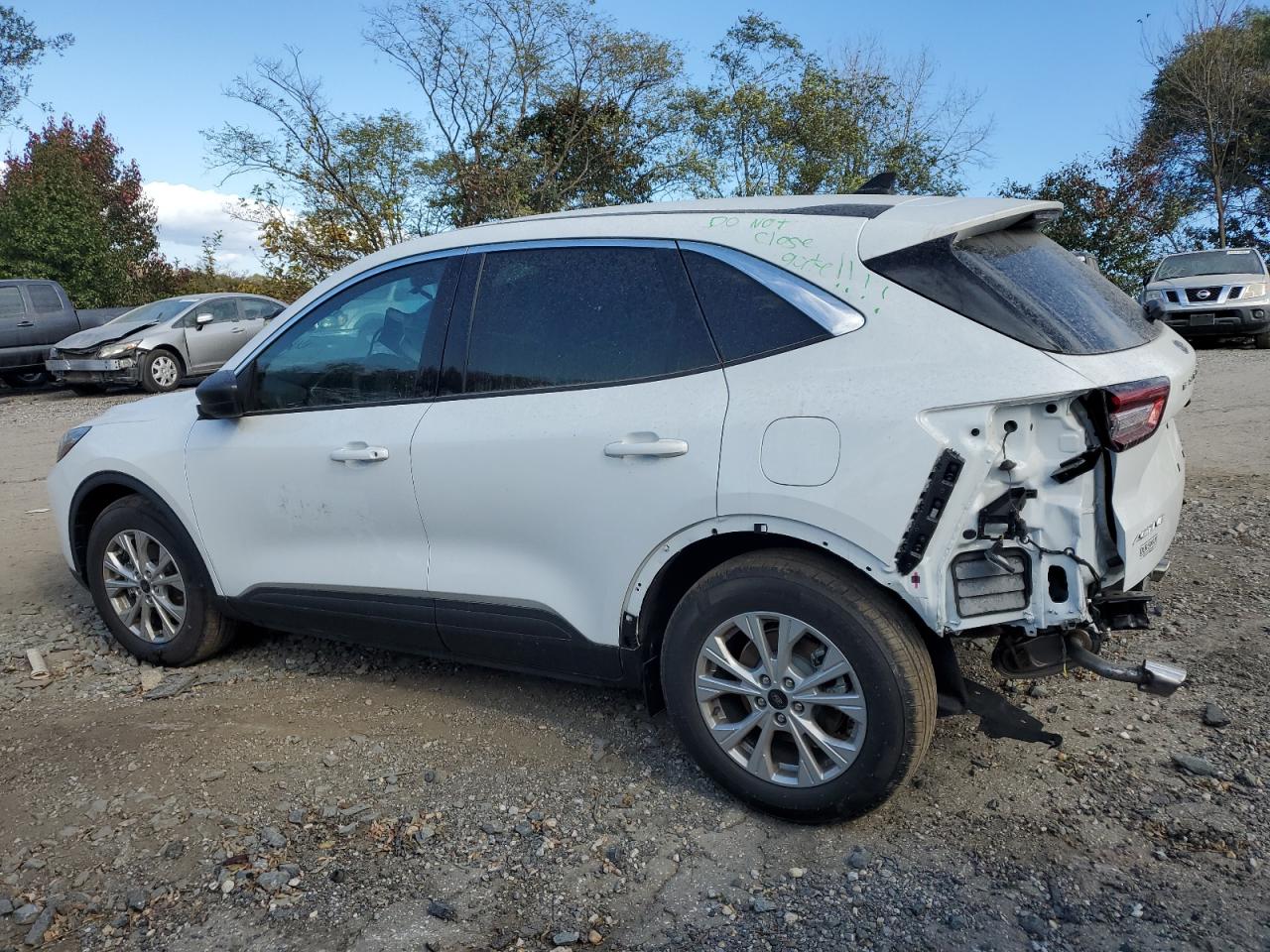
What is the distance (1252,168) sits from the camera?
29188 millimetres

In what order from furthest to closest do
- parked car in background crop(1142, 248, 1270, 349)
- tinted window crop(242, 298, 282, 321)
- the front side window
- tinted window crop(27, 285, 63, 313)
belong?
tinted window crop(242, 298, 282, 321)
tinted window crop(27, 285, 63, 313)
the front side window
parked car in background crop(1142, 248, 1270, 349)

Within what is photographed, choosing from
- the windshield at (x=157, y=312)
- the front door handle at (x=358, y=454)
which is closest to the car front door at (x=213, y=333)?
the windshield at (x=157, y=312)

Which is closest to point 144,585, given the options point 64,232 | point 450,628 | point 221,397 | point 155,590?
point 155,590

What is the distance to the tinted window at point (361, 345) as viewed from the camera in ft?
11.8

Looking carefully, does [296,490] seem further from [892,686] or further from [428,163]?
[428,163]

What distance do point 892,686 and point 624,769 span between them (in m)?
1.09

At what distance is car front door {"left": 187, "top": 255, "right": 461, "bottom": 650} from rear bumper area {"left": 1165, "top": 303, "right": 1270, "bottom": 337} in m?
Answer: 14.2

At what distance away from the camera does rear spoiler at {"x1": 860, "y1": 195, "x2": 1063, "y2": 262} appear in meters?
2.81

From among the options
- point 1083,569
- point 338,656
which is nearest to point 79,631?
point 338,656

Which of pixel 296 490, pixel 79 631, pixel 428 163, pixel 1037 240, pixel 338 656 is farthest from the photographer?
pixel 428 163

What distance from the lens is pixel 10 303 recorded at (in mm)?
15828

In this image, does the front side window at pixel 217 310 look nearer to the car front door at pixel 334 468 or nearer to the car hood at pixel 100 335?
the car hood at pixel 100 335

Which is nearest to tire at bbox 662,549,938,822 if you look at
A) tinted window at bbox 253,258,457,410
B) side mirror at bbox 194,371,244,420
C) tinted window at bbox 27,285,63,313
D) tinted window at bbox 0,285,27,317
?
tinted window at bbox 253,258,457,410

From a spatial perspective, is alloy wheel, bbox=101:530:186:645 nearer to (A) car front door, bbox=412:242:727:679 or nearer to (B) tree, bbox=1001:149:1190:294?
(A) car front door, bbox=412:242:727:679
